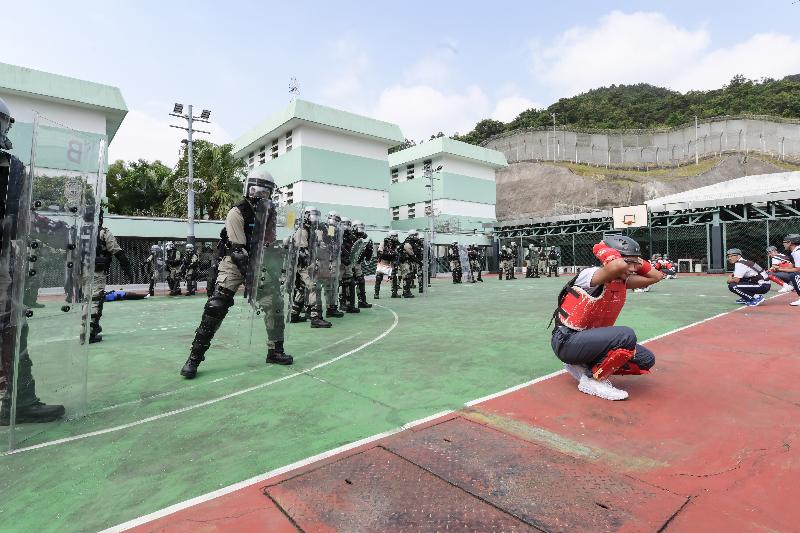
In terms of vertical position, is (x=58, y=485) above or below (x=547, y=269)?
below

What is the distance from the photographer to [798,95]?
56.0 metres

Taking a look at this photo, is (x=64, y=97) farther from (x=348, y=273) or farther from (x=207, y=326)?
(x=207, y=326)

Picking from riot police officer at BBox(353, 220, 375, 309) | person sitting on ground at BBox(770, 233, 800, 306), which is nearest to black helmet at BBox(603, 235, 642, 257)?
riot police officer at BBox(353, 220, 375, 309)

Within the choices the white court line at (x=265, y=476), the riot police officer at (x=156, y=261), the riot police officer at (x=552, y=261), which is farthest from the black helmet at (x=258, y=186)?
the riot police officer at (x=552, y=261)

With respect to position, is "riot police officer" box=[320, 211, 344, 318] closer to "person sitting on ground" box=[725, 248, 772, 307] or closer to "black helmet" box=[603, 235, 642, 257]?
"black helmet" box=[603, 235, 642, 257]

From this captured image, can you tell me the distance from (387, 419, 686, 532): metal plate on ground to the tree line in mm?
26489

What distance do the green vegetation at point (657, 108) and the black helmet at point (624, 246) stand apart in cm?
6235

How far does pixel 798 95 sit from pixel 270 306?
7764cm

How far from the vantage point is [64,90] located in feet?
68.5

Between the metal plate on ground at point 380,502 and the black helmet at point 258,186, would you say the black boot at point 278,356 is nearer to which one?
the black helmet at point 258,186

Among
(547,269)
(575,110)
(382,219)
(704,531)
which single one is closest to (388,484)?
(704,531)

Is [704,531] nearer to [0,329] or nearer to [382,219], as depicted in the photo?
[0,329]

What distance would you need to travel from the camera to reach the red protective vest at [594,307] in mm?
3492

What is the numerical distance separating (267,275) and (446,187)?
33344 mm
